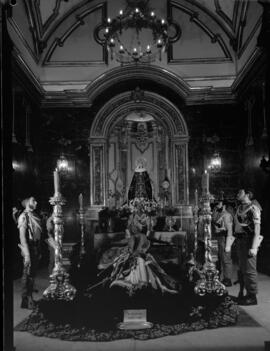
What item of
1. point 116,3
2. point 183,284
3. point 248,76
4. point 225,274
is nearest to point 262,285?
point 225,274

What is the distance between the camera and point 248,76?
7.97m

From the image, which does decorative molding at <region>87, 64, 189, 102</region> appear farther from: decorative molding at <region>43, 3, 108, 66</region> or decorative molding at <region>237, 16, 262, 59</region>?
A: decorative molding at <region>237, 16, 262, 59</region>

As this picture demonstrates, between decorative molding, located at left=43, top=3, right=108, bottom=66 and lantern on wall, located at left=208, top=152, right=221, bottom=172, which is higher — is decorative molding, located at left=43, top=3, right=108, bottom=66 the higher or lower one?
the higher one

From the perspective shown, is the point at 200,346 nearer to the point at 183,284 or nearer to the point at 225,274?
the point at 183,284

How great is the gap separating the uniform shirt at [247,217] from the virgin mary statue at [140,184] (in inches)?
159

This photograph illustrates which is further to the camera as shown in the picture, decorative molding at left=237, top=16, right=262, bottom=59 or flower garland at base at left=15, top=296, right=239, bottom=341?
decorative molding at left=237, top=16, right=262, bottom=59

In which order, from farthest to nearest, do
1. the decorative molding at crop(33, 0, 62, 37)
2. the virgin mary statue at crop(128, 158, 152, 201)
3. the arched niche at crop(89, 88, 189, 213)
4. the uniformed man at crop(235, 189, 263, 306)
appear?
1. the virgin mary statue at crop(128, 158, 152, 201)
2. the arched niche at crop(89, 88, 189, 213)
3. the decorative molding at crop(33, 0, 62, 37)
4. the uniformed man at crop(235, 189, 263, 306)

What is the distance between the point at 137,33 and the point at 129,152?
8.94 ft

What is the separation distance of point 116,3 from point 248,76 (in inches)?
124

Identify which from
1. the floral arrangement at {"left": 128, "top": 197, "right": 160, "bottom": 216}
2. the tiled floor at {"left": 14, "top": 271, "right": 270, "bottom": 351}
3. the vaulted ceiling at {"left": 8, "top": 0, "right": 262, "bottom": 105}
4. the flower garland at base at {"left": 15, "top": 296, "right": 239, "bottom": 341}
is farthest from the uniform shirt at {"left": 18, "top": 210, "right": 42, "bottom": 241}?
the vaulted ceiling at {"left": 8, "top": 0, "right": 262, "bottom": 105}

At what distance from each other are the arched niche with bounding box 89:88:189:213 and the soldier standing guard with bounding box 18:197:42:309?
391 cm

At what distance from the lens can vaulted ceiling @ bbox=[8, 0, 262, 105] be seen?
27.6 feet

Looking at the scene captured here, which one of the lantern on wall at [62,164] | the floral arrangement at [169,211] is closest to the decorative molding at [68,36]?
the lantern on wall at [62,164]

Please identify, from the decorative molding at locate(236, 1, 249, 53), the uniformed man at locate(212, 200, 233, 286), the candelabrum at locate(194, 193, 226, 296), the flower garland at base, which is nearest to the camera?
the flower garland at base
